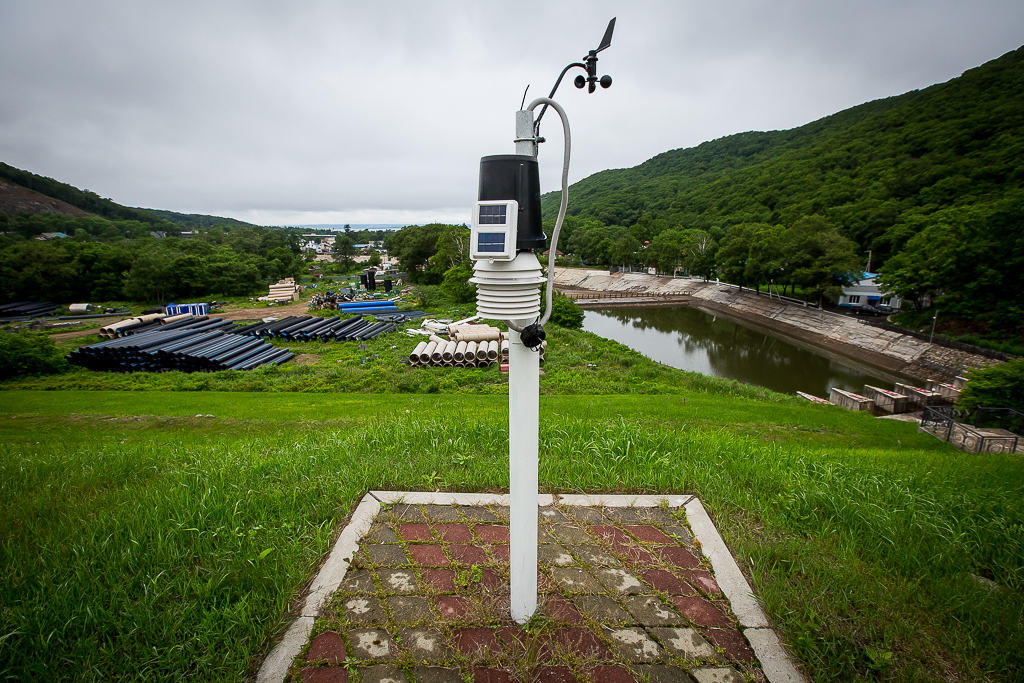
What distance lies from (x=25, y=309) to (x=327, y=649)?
132 feet

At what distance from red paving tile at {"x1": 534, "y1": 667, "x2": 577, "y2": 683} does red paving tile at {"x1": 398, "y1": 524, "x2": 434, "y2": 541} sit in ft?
4.21

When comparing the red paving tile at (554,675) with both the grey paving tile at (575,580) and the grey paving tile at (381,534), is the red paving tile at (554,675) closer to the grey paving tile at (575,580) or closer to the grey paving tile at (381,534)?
the grey paving tile at (575,580)

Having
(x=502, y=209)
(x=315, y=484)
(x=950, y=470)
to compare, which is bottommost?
(x=950, y=470)

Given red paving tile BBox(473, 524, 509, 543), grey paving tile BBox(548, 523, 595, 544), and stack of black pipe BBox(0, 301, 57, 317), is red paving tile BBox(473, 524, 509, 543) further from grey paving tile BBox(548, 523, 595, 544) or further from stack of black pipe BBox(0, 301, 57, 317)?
stack of black pipe BBox(0, 301, 57, 317)

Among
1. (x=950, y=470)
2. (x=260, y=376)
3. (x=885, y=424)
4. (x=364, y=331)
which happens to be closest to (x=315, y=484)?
(x=950, y=470)

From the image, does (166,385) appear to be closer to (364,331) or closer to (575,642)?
(364,331)

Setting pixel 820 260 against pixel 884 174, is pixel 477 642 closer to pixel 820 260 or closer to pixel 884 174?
pixel 820 260

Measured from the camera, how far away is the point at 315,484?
149 inches

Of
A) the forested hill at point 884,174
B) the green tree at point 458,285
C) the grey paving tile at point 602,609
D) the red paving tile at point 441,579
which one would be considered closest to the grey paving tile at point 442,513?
the red paving tile at point 441,579

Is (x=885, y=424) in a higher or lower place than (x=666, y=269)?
lower

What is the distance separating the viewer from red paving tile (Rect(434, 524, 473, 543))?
3.14m

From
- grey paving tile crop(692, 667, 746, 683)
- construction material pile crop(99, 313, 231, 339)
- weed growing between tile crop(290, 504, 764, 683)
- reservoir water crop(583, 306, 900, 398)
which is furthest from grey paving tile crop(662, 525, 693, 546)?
construction material pile crop(99, 313, 231, 339)

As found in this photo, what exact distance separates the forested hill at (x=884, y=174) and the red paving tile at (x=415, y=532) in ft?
108

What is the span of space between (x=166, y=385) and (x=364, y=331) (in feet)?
25.4
